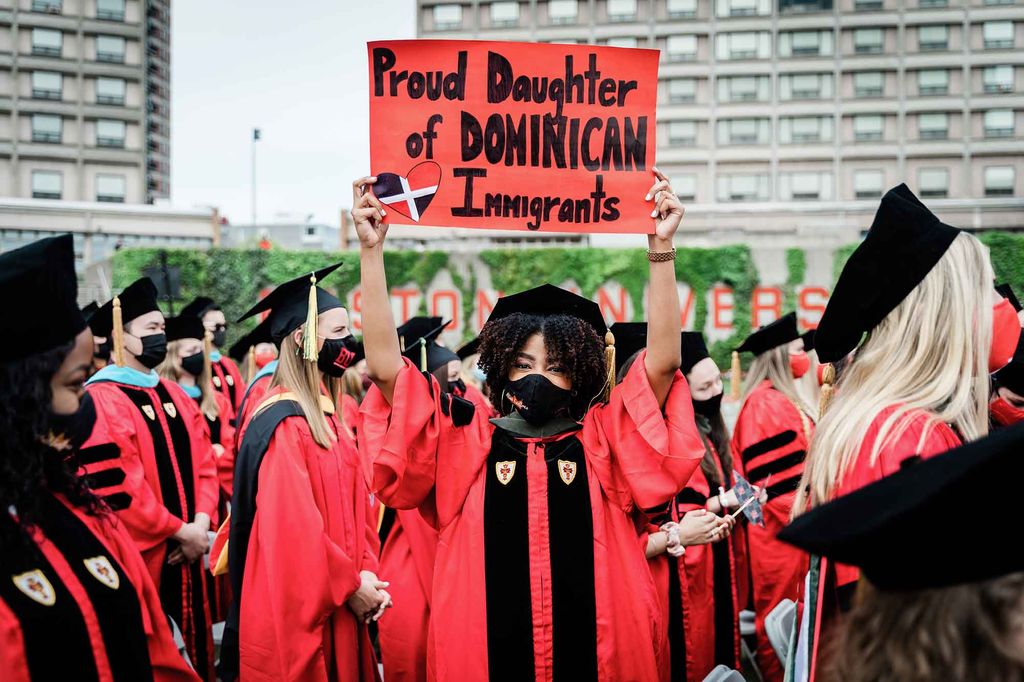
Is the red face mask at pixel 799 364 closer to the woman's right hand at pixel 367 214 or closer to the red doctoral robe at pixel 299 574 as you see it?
the red doctoral robe at pixel 299 574

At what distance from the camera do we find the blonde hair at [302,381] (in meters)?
3.92

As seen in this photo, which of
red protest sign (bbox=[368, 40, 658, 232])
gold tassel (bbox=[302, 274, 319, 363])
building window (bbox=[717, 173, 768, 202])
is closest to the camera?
red protest sign (bbox=[368, 40, 658, 232])

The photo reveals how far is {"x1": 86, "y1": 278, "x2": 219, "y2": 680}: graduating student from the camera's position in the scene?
451 centimetres

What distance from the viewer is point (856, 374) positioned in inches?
89.5

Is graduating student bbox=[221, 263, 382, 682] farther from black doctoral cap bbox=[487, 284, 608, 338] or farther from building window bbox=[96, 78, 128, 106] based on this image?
building window bbox=[96, 78, 128, 106]

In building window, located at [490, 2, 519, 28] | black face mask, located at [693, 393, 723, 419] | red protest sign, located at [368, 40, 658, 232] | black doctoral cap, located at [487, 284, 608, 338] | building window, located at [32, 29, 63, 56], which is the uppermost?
building window, located at [490, 2, 519, 28]

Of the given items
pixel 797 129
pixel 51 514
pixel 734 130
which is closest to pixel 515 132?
pixel 51 514

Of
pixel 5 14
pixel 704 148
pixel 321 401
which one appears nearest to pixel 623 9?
pixel 704 148

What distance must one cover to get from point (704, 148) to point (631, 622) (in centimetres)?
5587

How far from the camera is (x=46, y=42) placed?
53.9 meters

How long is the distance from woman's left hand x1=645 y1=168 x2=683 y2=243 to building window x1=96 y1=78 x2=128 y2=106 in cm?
6018

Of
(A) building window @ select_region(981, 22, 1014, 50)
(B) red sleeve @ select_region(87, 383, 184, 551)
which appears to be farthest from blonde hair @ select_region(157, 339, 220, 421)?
(A) building window @ select_region(981, 22, 1014, 50)

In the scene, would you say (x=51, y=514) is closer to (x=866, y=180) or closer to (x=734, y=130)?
(x=734, y=130)

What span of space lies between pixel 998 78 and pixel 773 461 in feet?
200
